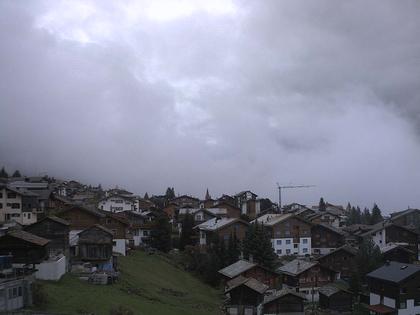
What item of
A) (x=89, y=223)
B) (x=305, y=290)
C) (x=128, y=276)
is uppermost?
(x=89, y=223)

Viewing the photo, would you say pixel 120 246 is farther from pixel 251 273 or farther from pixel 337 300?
pixel 337 300

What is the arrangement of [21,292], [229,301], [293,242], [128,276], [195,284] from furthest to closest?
1. [293,242]
2. [195,284]
3. [229,301]
4. [128,276]
5. [21,292]

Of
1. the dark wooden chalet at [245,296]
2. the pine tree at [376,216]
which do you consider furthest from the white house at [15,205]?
the pine tree at [376,216]

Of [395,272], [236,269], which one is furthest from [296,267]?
[395,272]

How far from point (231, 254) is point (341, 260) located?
53.3 ft

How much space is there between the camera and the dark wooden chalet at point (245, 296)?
46.9m

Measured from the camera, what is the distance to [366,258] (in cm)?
6206

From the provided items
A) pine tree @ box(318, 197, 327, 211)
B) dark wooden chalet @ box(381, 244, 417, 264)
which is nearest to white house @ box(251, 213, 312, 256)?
dark wooden chalet @ box(381, 244, 417, 264)

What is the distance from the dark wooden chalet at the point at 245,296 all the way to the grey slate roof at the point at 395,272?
45.3ft

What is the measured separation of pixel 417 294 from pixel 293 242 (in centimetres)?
3268

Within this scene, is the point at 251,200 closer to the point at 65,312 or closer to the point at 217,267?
the point at 217,267

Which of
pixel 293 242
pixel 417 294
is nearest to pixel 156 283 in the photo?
pixel 417 294

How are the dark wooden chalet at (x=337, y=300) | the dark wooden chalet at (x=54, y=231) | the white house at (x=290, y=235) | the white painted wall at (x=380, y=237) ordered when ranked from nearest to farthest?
the dark wooden chalet at (x=54, y=231) < the dark wooden chalet at (x=337, y=300) < the white house at (x=290, y=235) < the white painted wall at (x=380, y=237)

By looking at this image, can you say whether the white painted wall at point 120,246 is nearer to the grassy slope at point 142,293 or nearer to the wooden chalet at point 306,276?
the grassy slope at point 142,293
